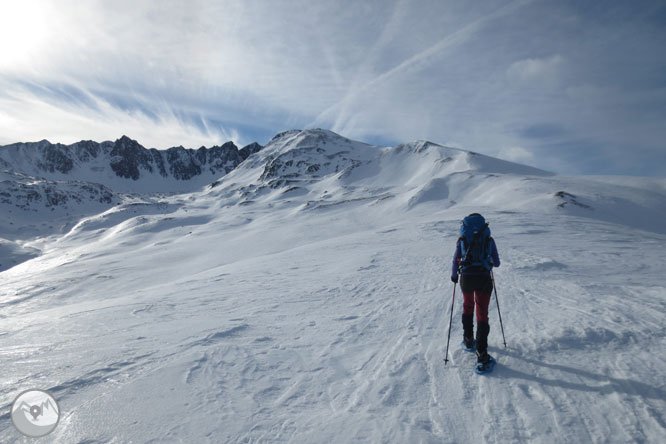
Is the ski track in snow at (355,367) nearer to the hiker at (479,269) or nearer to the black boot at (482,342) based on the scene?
the black boot at (482,342)

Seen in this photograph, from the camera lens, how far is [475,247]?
5.66 m

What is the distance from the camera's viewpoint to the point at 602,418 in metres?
4.24

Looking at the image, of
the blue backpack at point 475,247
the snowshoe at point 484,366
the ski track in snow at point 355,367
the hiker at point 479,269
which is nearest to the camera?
the ski track in snow at point 355,367

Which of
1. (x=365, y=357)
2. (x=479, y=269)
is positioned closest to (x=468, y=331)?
(x=479, y=269)

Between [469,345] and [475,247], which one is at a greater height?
[475,247]

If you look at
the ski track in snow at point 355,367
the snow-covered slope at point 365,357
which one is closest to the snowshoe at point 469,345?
the ski track in snow at point 355,367

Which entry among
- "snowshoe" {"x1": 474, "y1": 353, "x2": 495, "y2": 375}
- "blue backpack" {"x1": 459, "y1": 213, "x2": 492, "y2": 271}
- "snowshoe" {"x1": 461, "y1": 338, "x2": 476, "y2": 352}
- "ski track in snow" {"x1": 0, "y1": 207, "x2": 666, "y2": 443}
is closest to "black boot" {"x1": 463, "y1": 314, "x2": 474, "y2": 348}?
"snowshoe" {"x1": 461, "y1": 338, "x2": 476, "y2": 352}

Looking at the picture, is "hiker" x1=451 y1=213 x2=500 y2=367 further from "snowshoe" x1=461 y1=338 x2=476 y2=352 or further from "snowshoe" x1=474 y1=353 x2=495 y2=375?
"snowshoe" x1=461 y1=338 x2=476 y2=352

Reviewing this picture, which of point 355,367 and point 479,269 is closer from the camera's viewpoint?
point 479,269

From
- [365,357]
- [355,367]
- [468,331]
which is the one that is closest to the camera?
[355,367]

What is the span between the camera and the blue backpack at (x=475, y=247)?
18.5ft

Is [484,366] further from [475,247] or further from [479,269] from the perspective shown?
[475,247]

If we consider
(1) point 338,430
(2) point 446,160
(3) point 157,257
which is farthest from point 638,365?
(2) point 446,160

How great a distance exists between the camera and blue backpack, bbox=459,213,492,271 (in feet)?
18.5
